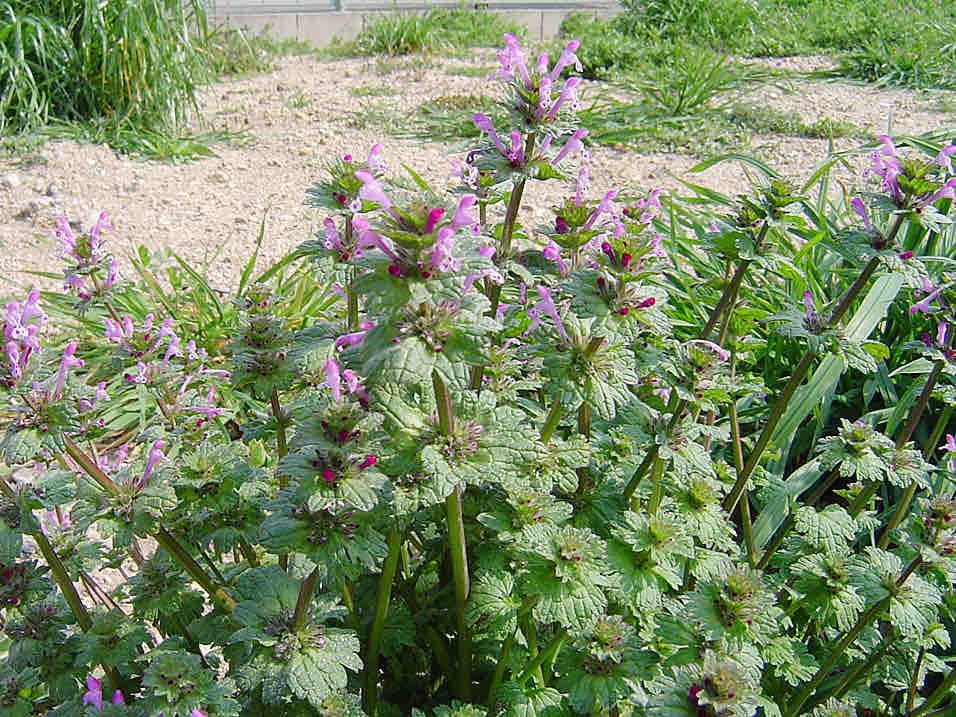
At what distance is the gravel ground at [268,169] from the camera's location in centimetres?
496

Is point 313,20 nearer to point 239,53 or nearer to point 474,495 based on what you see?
point 239,53

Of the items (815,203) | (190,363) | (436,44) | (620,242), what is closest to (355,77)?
(436,44)

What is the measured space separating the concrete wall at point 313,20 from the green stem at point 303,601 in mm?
9047

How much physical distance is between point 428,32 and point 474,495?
8358 millimetres

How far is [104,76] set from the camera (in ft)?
20.1

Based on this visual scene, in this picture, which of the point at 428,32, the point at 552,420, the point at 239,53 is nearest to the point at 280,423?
the point at 552,420

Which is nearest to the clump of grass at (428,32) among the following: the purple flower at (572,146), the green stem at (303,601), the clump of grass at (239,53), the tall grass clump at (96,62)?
the clump of grass at (239,53)

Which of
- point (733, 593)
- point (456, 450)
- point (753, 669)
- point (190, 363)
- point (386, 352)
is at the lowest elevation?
point (753, 669)

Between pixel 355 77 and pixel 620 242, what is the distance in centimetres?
734

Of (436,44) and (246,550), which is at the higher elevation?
(436,44)

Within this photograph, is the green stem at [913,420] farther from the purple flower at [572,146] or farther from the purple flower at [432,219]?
the purple flower at [432,219]

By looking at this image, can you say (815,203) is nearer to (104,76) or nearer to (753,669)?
Result: (753,669)

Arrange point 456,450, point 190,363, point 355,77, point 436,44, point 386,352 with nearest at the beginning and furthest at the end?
point 386,352 → point 456,450 → point 190,363 → point 355,77 → point 436,44

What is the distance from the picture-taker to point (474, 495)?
6.11ft
